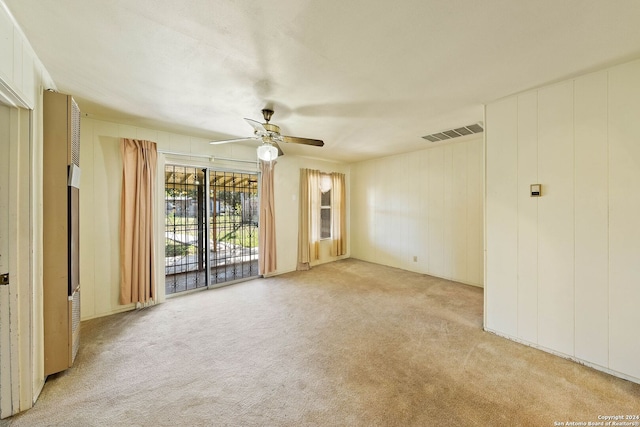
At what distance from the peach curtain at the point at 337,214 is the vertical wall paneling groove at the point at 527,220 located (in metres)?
3.72

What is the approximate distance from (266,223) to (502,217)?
3496 millimetres

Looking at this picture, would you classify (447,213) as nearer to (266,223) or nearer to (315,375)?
(266,223)

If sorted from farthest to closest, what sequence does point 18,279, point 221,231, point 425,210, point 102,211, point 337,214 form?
point 337,214 → point 425,210 → point 221,231 → point 102,211 → point 18,279

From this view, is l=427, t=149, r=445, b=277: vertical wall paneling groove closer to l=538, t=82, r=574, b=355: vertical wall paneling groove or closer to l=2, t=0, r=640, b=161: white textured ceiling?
l=2, t=0, r=640, b=161: white textured ceiling

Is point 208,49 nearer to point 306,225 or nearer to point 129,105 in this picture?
point 129,105

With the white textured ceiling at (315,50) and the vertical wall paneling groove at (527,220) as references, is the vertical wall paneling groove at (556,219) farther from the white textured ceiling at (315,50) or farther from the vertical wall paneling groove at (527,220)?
the white textured ceiling at (315,50)

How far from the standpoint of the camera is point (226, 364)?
6.69 feet

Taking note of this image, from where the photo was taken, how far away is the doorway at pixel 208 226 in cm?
383

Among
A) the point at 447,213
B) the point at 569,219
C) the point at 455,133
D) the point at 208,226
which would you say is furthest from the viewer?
the point at 447,213

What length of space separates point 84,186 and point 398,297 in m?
4.40

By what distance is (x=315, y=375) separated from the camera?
189cm

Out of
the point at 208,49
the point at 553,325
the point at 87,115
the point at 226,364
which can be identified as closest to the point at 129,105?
the point at 87,115

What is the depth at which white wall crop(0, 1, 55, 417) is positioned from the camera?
4.98 feet

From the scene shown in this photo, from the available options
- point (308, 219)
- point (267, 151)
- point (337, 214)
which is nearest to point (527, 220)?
point (267, 151)
